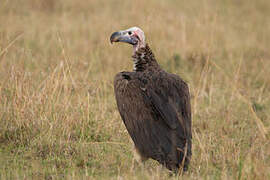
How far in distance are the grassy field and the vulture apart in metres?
0.17

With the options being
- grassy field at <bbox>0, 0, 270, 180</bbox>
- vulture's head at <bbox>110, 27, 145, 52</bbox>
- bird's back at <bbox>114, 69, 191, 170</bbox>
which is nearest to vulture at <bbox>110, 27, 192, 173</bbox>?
bird's back at <bbox>114, 69, 191, 170</bbox>

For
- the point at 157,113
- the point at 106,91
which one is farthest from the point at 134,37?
the point at 106,91

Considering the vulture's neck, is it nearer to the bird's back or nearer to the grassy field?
the bird's back

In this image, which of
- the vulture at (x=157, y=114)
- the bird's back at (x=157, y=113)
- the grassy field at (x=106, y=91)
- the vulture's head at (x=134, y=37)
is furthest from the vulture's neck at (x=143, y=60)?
the grassy field at (x=106, y=91)

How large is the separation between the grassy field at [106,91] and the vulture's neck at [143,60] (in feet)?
2.37

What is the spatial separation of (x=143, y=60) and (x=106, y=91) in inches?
80.0

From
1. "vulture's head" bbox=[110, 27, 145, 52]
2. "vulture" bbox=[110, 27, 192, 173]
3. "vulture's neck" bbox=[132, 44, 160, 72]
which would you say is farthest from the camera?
"vulture's head" bbox=[110, 27, 145, 52]

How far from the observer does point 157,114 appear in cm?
448

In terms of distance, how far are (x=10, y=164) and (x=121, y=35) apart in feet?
5.82

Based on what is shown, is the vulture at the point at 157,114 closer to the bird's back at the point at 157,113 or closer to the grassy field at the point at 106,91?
the bird's back at the point at 157,113

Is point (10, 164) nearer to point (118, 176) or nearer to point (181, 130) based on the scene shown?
point (118, 176)

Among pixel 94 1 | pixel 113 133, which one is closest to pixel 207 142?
pixel 113 133

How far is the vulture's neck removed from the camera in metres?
5.19

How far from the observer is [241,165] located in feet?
13.8
